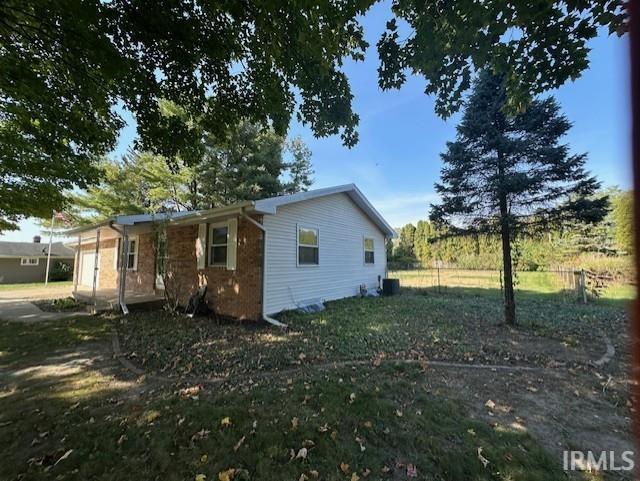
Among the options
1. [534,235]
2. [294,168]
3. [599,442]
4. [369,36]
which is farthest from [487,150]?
[294,168]

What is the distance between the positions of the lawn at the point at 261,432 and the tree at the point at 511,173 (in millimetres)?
5082

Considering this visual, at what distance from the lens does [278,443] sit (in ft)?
8.80

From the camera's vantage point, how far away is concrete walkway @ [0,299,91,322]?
8.41 meters

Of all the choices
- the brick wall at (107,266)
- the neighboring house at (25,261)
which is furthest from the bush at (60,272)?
the brick wall at (107,266)

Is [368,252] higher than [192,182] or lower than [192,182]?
lower

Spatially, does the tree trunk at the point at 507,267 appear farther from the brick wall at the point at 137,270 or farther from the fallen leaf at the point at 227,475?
the brick wall at the point at 137,270

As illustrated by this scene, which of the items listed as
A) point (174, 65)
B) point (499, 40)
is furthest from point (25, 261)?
point (499, 40)

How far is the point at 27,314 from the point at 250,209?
8.28m

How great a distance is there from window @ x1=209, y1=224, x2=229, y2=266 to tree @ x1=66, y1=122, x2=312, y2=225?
903 centimetres

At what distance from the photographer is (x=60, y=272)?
2373 cm

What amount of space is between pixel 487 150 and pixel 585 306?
21.8 ft

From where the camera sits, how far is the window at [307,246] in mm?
9117

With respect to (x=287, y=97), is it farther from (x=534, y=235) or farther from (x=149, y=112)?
(x=534, y=235)

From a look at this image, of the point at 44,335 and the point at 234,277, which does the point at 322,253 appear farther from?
the point at 44,335
